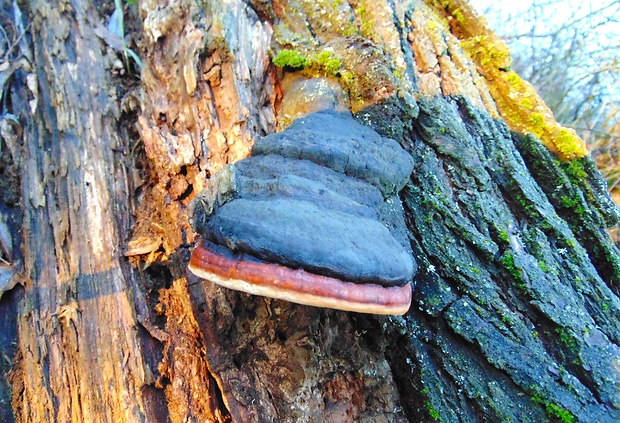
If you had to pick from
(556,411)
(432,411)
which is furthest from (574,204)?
(432,411)

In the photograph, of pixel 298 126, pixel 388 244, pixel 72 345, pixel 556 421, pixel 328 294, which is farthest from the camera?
pixel 72 345

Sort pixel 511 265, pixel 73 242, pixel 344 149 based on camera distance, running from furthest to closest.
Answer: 1. pixel 73 242
2. pixel 511 265
3. pixel 344 149

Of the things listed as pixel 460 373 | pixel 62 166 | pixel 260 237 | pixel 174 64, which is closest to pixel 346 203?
pixel 260 237

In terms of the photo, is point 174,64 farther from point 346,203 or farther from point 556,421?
point 556,421

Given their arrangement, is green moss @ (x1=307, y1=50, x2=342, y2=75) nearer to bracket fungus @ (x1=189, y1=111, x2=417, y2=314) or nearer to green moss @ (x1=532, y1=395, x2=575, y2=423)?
bracket fungus @ (x1=189, y1=111, x2=417, y2=314)

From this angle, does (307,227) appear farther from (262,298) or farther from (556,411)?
(556,411)

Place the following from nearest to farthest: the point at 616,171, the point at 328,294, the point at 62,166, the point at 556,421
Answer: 1. the point at 328,294
2. the point at 556,421
3. the point at 62,166
4. the point at 616,171
